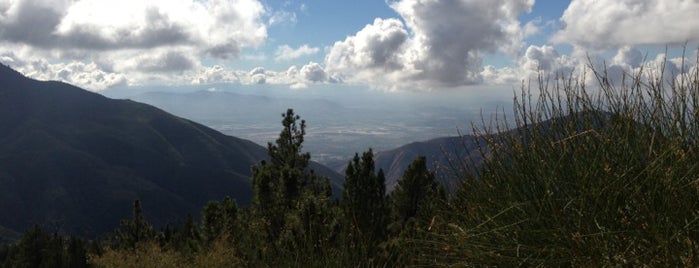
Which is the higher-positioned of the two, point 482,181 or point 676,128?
point 676,128

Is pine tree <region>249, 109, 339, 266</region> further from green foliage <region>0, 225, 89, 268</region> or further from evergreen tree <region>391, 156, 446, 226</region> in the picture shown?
green foliage <region>0, 225, 89, 268</region>

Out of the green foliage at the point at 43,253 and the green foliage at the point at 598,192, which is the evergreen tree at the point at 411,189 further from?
the green foliage at the point at 43,253

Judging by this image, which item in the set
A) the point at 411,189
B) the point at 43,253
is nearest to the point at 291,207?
the point at 411,189

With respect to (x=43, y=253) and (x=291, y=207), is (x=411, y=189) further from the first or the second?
(x=43, y=253)

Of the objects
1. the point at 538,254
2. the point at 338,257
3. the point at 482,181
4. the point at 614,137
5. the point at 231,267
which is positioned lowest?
the point at 231,267

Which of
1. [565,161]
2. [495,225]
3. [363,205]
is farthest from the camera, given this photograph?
[363,205]

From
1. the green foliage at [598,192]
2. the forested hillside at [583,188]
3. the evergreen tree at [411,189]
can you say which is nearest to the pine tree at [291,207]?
the forested hillside at [583,188]

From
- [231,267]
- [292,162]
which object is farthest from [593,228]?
[292,162]

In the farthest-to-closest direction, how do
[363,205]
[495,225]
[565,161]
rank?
[363,205]
[495,225]
[565,161]

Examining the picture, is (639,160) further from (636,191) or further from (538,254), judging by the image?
(538,254)
